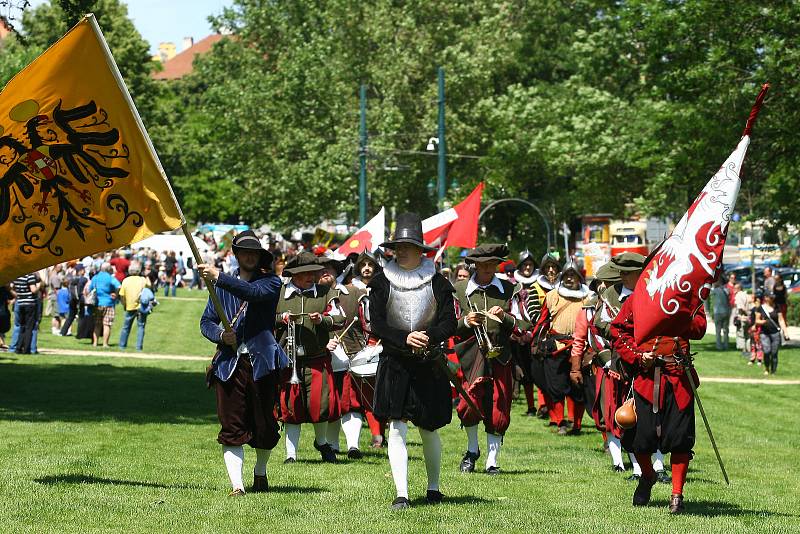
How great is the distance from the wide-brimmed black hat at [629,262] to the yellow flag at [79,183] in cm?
387

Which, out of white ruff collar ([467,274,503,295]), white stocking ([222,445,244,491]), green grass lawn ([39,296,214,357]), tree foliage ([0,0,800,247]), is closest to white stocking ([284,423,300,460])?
white ruff collar ([467,274,503,295])

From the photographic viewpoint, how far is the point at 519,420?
62.3 ft

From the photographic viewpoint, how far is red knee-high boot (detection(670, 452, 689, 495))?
10023 mm

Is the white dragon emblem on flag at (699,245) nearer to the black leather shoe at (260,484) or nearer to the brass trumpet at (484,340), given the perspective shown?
the brass trumpet at (484,340)

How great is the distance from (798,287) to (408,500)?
43.2 m

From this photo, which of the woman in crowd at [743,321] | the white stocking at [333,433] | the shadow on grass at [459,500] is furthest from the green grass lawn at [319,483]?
the woman in crowd at [743,321]

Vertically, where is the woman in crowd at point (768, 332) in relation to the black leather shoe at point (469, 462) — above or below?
below

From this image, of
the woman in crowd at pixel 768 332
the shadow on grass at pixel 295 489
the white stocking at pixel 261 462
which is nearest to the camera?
the white stocking at pixel 261 462

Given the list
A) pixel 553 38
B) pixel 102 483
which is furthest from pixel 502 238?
pixel 102 483

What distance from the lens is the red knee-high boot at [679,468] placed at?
395 inches

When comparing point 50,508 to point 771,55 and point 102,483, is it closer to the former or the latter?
point 102,483

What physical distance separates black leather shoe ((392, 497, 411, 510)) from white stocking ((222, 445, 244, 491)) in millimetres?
1245

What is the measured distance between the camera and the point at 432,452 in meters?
10.3

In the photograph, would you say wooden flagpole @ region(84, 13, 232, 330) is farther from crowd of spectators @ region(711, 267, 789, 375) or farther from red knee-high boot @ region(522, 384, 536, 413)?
crowd of spectators @ region(711, 267, 789, 375)
